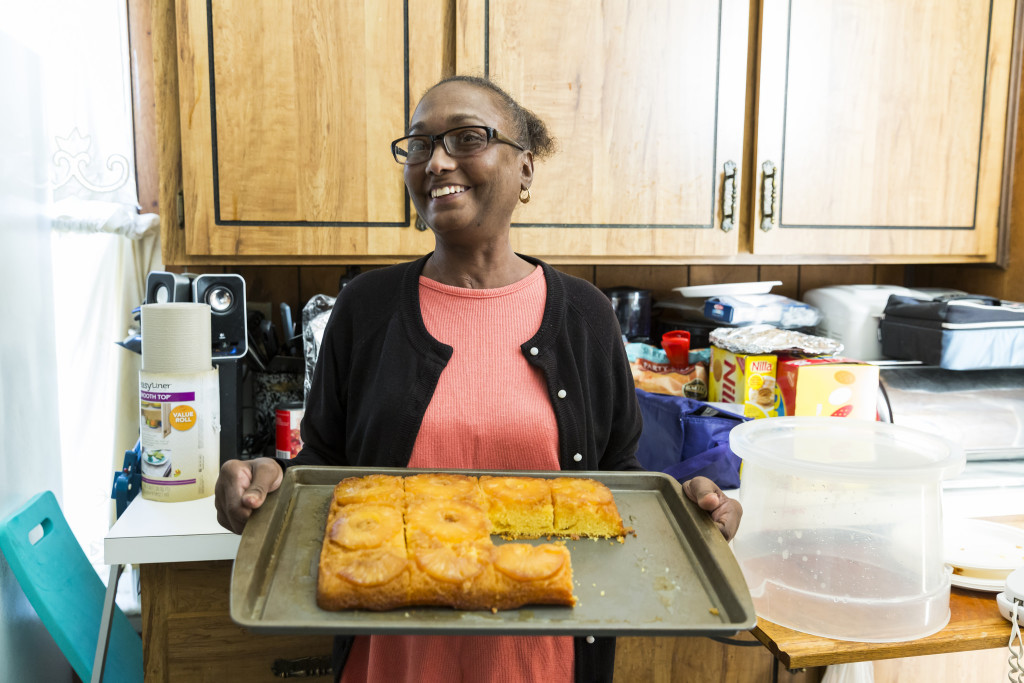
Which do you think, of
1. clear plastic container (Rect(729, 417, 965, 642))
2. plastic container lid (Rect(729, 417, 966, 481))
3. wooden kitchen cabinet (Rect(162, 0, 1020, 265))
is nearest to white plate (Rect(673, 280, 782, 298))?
wooden kitchen cabinet (Rect(162, 0, 1020, 265))

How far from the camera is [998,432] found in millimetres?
1650

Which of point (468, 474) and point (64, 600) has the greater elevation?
point (468, 474)

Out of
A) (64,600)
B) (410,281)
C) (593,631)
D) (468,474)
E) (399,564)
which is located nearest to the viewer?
(593,631)

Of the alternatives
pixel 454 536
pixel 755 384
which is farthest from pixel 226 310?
pixel 755 384

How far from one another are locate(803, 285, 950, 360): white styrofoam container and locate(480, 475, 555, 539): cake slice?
124 centimetres

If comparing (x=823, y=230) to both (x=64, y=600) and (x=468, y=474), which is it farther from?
(x=64, y=600)

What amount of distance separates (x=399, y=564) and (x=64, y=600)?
0.94 meters

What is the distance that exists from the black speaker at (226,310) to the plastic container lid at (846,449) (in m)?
1.05

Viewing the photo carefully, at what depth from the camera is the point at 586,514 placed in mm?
916

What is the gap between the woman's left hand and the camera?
2.91ft

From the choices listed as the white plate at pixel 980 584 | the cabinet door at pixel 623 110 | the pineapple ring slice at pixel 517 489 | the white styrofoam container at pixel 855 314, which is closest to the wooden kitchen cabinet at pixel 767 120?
the cabinet door at pixel 623 110

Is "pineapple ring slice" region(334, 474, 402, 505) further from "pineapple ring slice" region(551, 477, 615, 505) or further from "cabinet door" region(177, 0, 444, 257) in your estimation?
"cabinet door" region(177, 0, 444, 257)

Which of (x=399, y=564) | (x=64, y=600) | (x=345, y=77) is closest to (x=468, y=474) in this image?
(x=399, y=564)

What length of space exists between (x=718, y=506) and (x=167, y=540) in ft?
3.11
